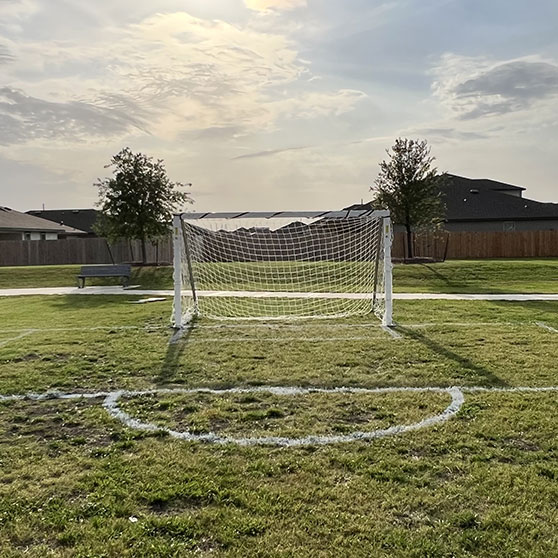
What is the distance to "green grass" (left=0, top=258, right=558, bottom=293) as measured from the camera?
16.7 m

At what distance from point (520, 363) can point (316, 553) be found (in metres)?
4.59

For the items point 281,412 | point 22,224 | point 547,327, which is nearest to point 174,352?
point 281,412

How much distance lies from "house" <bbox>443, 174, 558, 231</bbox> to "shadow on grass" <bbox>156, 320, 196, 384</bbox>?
1145 inches

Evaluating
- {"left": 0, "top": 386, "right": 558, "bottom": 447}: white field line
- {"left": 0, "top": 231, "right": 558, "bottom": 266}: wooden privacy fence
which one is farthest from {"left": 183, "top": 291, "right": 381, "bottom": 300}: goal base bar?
{"left": 0, "top": 231, "right": 558, "bottom": 266}: wooden privacy fence

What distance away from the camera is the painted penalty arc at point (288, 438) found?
13.0 feet

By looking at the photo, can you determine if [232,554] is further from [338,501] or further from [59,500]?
[59,500]

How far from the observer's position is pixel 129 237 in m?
22.2

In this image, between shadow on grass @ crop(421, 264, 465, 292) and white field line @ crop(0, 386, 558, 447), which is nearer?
white field line @ crop(0, 386, 558, 447)

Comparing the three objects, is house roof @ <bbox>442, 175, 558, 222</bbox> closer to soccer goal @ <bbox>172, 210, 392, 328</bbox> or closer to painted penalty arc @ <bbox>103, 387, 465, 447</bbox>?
soccer goal @ <bbox>172, 210, 392, 328</bbox>

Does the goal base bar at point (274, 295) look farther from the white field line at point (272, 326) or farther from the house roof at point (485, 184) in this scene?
the house roof at point (485, 184)

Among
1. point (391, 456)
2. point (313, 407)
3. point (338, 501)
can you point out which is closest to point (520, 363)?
point (313, 407)

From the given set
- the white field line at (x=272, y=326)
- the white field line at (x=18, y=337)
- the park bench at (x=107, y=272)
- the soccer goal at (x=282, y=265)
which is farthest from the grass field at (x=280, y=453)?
the park bench at (x=107, y=272)

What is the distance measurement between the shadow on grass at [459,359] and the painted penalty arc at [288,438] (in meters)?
0.52

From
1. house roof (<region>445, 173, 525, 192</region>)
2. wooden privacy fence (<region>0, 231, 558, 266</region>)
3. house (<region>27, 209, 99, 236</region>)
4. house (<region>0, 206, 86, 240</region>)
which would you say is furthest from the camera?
house (<region>27, 209, 99, 236</region>)
